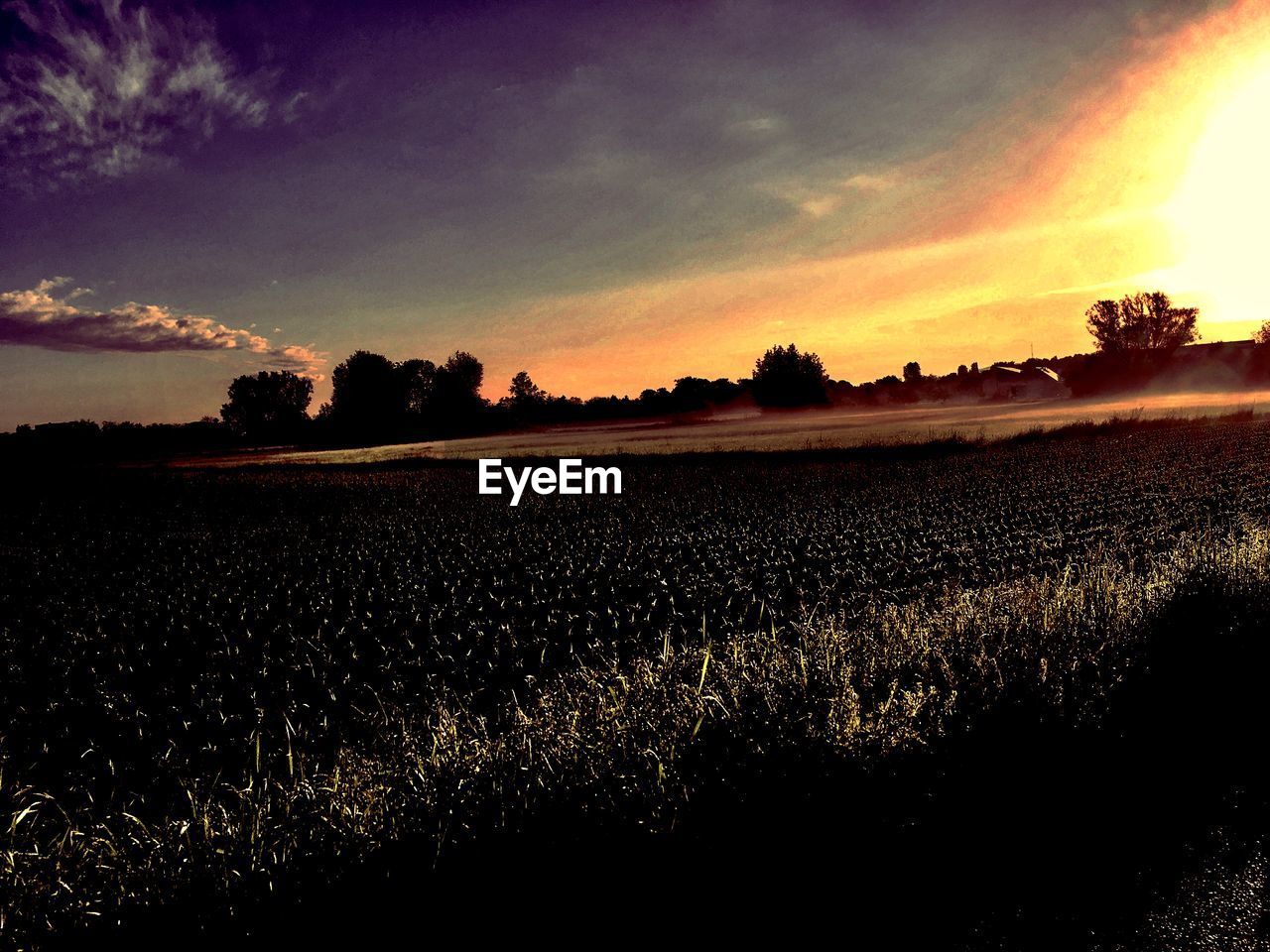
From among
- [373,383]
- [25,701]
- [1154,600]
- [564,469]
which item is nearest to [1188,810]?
[1154,600]

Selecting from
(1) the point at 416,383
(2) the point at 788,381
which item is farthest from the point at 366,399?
(2) the point at 788,381

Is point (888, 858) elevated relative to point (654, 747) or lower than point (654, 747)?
lower

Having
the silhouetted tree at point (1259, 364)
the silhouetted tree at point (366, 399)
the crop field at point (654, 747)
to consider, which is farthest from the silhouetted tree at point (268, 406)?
the silhouetted tree at point (1259, 364)

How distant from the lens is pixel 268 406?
350 ft

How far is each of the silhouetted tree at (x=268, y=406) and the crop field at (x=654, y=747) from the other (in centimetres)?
8850

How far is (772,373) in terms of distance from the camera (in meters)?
96.4

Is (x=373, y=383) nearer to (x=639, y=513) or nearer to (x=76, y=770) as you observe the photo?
(x=639, y=513)

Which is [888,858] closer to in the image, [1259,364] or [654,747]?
[654,747]

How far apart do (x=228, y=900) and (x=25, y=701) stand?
855cm

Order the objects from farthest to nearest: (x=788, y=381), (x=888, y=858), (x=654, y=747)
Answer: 1. (x=788, y=381)
2. (x=654, y=747)
3. (x=888, y=858)

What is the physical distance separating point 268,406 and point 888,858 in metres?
117

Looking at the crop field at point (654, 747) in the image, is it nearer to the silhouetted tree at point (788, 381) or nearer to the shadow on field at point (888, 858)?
the shadow on field at point (888, 858)

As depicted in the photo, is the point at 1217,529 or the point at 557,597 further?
the point at 1217,529

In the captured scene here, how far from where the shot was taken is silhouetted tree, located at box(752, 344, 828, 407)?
92.2 meters
